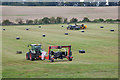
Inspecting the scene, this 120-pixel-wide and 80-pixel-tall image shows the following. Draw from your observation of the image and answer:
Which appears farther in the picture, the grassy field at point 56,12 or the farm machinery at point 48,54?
the grassy field at point 56,12

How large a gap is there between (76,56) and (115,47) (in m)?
9.51

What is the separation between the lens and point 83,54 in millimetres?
34625

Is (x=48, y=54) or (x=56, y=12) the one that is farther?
(x=56, y=12)

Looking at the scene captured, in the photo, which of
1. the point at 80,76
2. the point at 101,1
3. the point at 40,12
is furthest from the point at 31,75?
the point at 101,1

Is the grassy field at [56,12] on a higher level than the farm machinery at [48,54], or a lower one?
higher

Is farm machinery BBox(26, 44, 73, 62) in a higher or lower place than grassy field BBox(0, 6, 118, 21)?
lower

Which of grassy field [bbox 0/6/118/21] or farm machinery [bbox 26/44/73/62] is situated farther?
grassy field [bbox 0/6/118/21]

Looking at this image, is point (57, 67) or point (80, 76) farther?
point (57, 67)

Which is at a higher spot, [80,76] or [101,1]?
[101,1]

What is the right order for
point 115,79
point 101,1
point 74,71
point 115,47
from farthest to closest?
point 101,1, point 115,47, point 74,71, point 115,79

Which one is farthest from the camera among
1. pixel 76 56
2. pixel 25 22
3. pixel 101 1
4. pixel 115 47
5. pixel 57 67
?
pixel 101 1

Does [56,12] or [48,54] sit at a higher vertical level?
[56,12]

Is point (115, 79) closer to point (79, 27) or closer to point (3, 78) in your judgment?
point (3, 78)

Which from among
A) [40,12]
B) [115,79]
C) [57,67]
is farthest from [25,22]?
[115,79]
